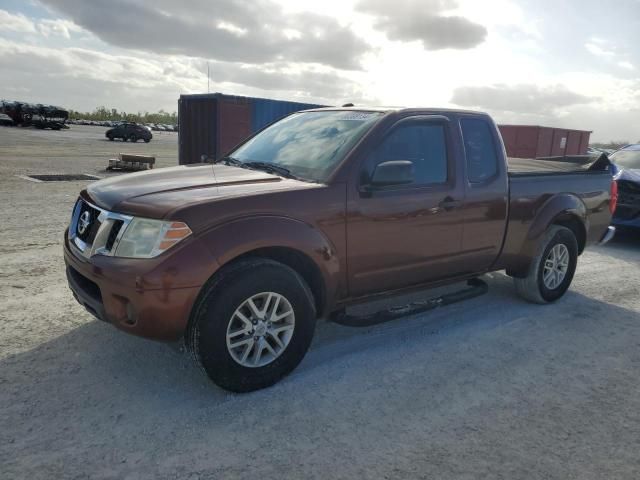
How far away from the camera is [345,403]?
10.5 ft

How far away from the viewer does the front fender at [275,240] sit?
3.01 meters

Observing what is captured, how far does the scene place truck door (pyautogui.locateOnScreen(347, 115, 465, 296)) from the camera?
3.63 m

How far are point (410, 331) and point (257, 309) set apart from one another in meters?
1.67

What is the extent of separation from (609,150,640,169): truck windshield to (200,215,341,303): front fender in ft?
25.8

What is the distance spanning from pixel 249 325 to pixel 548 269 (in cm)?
337

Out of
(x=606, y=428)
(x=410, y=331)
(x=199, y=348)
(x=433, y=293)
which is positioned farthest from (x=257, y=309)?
(x=433, y=293)

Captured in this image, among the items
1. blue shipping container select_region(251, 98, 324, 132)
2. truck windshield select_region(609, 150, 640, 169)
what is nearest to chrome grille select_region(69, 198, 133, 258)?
truck windshield select_region(609, 150, 640, 169)

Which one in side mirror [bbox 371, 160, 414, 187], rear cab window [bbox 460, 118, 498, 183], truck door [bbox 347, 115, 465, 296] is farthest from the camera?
rear cab window [bbox 460, 118, 498, 183]

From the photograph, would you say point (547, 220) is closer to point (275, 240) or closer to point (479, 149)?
point (479, 149)

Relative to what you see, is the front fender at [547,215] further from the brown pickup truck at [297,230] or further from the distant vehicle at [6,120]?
the distant vehicle at [6,120]

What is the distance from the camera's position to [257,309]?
126 inches

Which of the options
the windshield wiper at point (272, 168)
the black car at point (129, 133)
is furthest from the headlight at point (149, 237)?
the black car at point (129, 133)

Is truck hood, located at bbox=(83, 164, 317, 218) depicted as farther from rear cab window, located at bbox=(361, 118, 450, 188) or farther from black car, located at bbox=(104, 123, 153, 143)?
black car, located at bbox=(104, 123, 153, 143)

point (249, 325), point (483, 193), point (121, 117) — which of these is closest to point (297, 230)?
point (249, 325)
